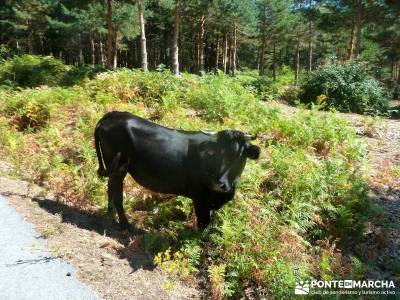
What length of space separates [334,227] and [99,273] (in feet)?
12.6

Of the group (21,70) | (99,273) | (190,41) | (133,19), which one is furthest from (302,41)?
(99,273)

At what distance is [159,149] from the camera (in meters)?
6.21

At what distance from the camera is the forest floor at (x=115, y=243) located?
5.01 meters

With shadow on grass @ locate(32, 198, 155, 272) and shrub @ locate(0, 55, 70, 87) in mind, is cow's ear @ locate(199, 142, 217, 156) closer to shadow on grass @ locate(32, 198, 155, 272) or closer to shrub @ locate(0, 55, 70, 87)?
shadow on grass @ locate(32, 198, 155, 272)

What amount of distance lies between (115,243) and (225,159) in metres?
2.00

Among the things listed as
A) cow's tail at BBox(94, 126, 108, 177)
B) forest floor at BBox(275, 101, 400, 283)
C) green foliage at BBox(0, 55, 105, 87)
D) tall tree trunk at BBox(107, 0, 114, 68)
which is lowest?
forest floor at BBox(275, 101, 400, 283)

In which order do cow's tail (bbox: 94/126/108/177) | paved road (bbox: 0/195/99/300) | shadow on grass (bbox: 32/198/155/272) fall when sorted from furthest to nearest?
cow's tail (bbox: 94/126/108/177) → shadow on grass (bbox: 32/198/155/272) → paved road (bbox: 0/195/99/300)

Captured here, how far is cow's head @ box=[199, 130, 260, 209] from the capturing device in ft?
19.8

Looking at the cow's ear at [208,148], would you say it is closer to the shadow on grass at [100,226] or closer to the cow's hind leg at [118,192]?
the cow's hind leg at [118,192]

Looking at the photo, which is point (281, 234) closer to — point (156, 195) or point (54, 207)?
point (156, 195)

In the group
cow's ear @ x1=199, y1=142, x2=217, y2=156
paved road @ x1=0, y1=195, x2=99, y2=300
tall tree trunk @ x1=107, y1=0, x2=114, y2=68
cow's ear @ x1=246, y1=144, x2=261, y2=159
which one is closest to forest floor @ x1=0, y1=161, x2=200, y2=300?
paved road @ x1=0, y1=195, x2=99, y2=300

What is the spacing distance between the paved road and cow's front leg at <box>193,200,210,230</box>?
6.59 feet

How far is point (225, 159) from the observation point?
6086mm

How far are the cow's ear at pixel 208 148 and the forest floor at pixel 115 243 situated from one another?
1631 mm
